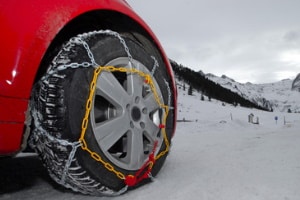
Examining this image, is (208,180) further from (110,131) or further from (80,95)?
(80,95)

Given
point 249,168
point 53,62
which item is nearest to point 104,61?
point 53,62

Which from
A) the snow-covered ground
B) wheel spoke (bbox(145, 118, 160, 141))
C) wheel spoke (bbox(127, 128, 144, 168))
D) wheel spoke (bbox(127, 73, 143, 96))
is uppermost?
wheel spoke (bbox(127, 73, 143, 96))

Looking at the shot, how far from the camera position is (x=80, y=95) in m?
1.55

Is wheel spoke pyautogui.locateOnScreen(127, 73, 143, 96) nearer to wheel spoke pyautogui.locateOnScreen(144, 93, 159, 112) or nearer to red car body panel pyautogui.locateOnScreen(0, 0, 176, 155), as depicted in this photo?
wheel spoke pyautogui.locateOnScreen(144, 93, 159, 112)

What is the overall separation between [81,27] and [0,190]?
1239 mm

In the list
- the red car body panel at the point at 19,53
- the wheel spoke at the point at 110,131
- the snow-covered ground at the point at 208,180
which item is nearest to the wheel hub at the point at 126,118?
the wheel spoke at the point at 110,131

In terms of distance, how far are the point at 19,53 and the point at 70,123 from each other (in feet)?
1.31

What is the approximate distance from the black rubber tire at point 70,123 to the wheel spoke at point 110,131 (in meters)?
0.04

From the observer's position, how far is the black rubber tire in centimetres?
146

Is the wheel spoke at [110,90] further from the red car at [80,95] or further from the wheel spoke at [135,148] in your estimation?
the wheel spoke at [135,148]

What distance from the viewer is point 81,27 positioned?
2.01 m

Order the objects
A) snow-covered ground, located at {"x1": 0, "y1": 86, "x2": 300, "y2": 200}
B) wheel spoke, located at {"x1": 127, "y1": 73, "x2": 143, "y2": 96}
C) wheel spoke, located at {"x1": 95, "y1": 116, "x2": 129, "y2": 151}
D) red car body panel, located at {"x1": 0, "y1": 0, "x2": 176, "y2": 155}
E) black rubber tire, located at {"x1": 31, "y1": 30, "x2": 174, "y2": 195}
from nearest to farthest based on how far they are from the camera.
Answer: red car body panel, located at {"x1": 0, "y1": 0, "x2": 176, "y2": 155} → black rubber tire, located at {"x1": 31, "y1": 30, "x2": 174, "y2": 195} → wheel spoke, located at {"x1": 95, "y1": 116, "x2": 129, "y2": 151} → snow-covered ground, located at {"x1": 0, "y1": 86, "x2": 300, "y2": 200} → wheel spoke, located at {"x1": 127, "y1": 73, "x2": 143, "y2": 96}

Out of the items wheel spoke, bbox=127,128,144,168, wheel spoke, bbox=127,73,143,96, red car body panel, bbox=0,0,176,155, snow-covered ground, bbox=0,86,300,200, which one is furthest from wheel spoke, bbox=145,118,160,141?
red car body panel, bbox=0,0,176,155

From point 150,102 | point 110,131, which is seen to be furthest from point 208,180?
point 110,131
